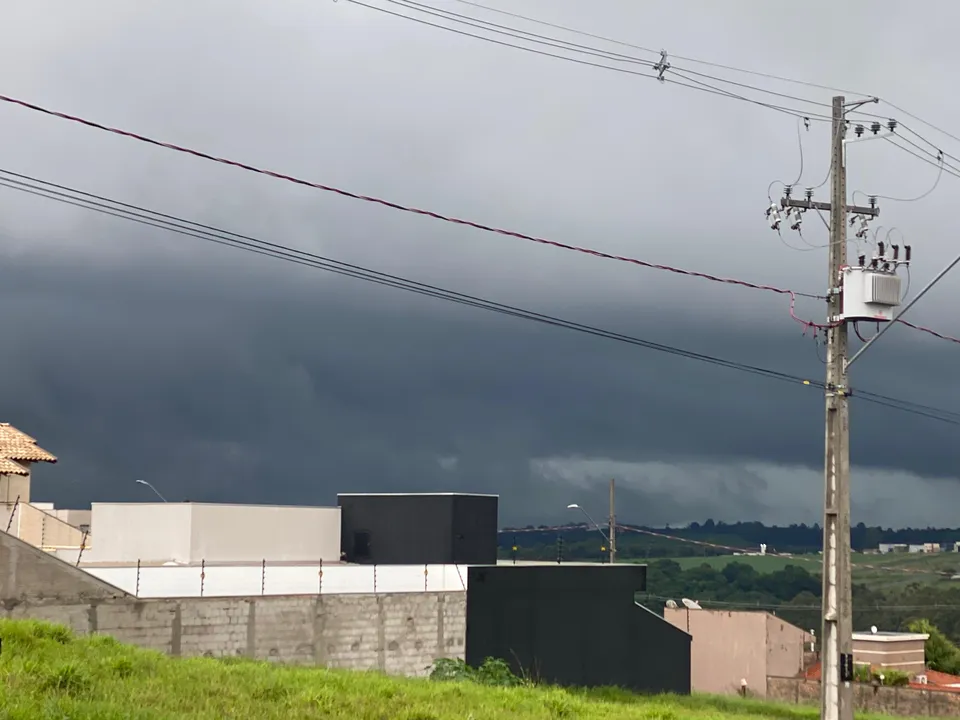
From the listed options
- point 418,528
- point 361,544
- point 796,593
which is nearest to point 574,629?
point 418,528

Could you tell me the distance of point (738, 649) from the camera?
204 feet

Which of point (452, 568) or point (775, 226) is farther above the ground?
point (775, 226)

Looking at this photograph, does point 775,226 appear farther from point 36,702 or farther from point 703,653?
point 703,653

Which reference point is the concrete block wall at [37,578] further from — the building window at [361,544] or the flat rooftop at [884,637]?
the flat rooftop at [884,637]

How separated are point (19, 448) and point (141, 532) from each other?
35.6 ft

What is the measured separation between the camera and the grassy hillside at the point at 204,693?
53.6ft

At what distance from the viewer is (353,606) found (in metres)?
34.2

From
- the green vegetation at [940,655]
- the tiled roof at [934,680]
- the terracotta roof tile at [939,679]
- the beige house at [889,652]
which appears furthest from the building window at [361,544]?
the green vegetation at [940,655]

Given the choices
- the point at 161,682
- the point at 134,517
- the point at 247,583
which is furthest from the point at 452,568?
the point at 161,682

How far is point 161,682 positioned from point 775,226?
18133mm

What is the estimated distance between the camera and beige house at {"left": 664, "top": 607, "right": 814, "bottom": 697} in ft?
202

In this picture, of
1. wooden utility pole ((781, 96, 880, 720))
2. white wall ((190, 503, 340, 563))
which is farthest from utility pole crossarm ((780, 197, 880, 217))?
white wall ((190, 503, 340, 563))

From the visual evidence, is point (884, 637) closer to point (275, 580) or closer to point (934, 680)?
point (934, 680)

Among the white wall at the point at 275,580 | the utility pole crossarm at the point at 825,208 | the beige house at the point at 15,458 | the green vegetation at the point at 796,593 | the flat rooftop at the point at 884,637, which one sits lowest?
the green vegetation at the point at 796,593
